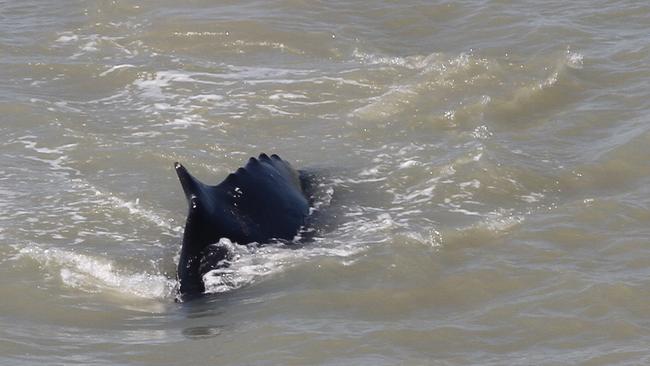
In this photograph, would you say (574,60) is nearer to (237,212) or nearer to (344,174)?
(344,174)

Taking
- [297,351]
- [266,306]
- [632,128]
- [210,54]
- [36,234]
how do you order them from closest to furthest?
[297,351] → [266,306] → [36,234] → [632,128] → [210,54]

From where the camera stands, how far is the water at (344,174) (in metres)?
8.14

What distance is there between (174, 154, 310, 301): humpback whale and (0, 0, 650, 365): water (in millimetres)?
162

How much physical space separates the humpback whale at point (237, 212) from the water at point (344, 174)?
16 centimetres

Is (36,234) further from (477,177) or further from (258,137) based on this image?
(477,177)

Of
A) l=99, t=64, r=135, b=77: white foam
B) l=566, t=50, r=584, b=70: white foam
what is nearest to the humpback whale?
l=99, t=64, r=135, b=77: white foam

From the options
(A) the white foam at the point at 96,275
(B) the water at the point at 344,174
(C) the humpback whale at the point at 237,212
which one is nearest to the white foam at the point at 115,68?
(B) the water at the point at 344,174

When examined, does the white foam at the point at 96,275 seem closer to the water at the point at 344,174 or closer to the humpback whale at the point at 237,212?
the water at the point at 344,174

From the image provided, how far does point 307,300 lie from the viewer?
870cm

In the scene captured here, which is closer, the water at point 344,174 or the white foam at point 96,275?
the water at point 344,174

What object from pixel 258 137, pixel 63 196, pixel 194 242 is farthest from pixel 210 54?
pixel 194 242

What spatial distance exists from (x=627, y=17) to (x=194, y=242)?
9834 millimetres

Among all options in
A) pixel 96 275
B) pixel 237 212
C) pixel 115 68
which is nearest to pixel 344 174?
pixel 237 212

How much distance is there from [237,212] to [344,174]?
2.58 metres
